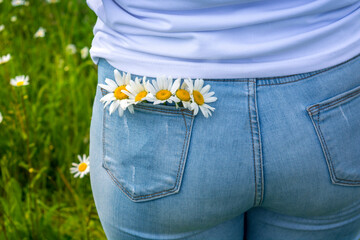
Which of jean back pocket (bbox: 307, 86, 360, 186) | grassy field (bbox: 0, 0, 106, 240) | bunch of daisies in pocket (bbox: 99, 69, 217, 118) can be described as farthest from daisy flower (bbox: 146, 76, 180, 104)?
grassy field (bbox: 0, 0, 106, 240)

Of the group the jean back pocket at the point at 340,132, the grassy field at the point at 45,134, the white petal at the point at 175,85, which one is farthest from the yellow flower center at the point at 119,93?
the grassy field at the point at 45,134

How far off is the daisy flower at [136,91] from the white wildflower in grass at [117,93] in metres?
0.01

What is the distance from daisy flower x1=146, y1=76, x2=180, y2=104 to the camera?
2.47 ft

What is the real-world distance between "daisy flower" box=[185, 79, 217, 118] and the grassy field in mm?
921

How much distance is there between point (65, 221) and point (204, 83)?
1339 mm

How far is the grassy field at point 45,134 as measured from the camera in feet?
5.74

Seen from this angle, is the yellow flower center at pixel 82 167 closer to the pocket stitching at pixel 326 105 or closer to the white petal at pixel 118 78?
the white petal at pixel 118 78

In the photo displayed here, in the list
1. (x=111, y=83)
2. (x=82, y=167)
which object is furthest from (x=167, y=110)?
(x=82, y=167)

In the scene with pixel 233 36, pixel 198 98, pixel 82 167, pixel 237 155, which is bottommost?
pixel 82 167

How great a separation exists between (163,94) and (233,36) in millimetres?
164

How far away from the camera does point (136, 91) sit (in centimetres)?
79

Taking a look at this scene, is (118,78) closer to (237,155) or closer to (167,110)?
(167,110)

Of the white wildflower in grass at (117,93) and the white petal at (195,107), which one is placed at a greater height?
the white wildflower in grass at (117,93)

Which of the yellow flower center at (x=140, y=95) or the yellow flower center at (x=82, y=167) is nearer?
the yellow flower center at (x=140, y=95)
